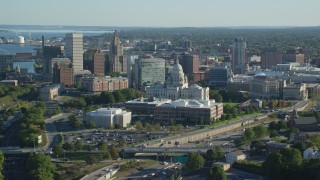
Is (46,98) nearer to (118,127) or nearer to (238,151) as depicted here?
(118,127)

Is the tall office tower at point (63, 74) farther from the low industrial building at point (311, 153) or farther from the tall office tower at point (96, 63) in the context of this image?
the low industrial building at point (311, 153)

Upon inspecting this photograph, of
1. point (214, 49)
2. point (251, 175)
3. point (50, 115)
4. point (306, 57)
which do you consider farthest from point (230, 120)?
point (214, 49)

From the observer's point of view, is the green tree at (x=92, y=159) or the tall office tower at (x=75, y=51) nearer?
the green tree at (x=92, y=159)

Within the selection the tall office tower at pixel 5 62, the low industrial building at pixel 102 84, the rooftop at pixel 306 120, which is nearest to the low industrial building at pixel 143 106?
the rooftop at pixel 306 120

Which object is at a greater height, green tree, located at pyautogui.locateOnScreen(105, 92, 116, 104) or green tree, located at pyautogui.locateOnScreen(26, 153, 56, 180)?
green tree, located at pyautogui.locateOnScreen(105, 92, 116, 104)

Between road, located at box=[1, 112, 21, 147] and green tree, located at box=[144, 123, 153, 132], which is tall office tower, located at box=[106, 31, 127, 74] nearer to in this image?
road, located at box=[1, 112, 21, 147]

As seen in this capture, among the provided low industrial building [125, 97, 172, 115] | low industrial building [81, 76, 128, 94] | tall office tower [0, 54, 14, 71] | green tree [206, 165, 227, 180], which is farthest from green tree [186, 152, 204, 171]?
tall office tower [0, 54, 14, 71]
